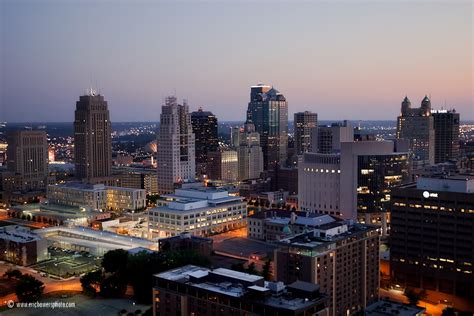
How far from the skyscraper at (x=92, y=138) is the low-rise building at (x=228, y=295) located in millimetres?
80101

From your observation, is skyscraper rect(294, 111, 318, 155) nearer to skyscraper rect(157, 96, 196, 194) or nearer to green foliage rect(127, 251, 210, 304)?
skyscraper rect(157, 96, 196, 194)

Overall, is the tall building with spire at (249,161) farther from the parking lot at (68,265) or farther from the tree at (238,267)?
the tree at (238,267)

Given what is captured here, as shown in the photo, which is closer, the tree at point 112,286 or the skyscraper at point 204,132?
the tree at point 112,286

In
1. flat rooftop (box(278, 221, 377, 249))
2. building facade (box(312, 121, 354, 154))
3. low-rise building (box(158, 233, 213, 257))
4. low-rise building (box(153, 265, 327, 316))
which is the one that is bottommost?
low-rise building (box(158, 233, 213, 257))

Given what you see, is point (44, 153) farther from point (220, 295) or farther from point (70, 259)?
point (220, 295)

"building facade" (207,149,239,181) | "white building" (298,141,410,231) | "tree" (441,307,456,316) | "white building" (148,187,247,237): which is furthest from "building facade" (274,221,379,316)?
"building facade" (207,149,239,181)

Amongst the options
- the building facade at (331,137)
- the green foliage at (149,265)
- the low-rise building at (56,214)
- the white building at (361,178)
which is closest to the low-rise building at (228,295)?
the green foliage at (149,265)

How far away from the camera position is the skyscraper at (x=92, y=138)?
4692 inches

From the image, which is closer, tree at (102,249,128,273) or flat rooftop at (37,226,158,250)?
tree at (102,249,128,273)

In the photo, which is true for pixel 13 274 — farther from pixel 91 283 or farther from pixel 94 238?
pixel 94 238

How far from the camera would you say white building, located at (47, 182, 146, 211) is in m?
97.1

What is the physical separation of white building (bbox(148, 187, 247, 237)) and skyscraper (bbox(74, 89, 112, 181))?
1454 inches

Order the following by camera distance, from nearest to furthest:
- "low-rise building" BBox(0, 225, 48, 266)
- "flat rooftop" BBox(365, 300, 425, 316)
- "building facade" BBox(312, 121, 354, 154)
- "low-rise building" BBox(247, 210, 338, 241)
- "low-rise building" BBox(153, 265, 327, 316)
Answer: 1. "low-rise building" BBox(153, 265, 327, 316)
2. "flat rooftop" BBox(365, 300, 425, 316)
3. "low-rise building" BBox(0, 225, 48, 266)
4. "low-rise building" BBox(247, 210, 338, 241)
5. "building facade" BBox(312, 121, 354, 154)

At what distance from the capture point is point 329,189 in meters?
82.8
